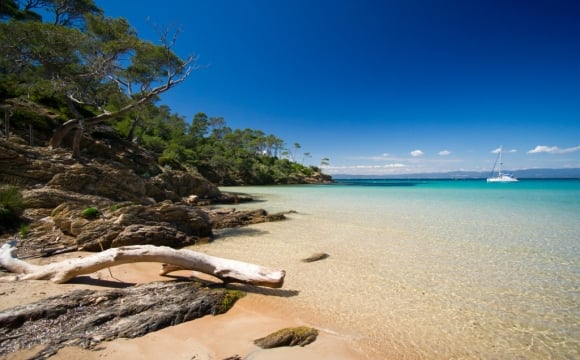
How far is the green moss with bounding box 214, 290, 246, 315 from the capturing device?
4375mm

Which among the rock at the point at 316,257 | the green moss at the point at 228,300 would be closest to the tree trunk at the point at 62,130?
the rock at the point at 316,257

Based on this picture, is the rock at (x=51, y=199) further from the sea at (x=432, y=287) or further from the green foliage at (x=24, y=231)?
the sea at (x=432, y=287)

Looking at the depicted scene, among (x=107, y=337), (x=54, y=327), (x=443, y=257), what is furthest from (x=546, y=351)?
(x=54, y=327)

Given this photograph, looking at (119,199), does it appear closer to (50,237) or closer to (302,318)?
(50,237)

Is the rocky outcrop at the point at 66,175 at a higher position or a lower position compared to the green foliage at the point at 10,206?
higher

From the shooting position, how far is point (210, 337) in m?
3.61

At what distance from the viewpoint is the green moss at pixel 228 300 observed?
172 inches

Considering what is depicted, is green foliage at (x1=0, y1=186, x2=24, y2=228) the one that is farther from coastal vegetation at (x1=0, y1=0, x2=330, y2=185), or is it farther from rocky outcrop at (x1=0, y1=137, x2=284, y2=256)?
coastal vegetation at (x1=0, y1=0, x2=330, y2=185)

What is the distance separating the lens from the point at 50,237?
7.34m

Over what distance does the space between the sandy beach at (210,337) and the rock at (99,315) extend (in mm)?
133

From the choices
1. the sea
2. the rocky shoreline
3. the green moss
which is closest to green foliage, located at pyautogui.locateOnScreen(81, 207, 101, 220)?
the rocky shoreline

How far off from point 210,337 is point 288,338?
3.76 ft

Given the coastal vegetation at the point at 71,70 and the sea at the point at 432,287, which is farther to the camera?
the coastal vegetation at the point at 71,70

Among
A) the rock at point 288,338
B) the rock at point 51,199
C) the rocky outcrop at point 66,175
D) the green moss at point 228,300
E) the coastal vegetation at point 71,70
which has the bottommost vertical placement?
the rock at point 288,338
